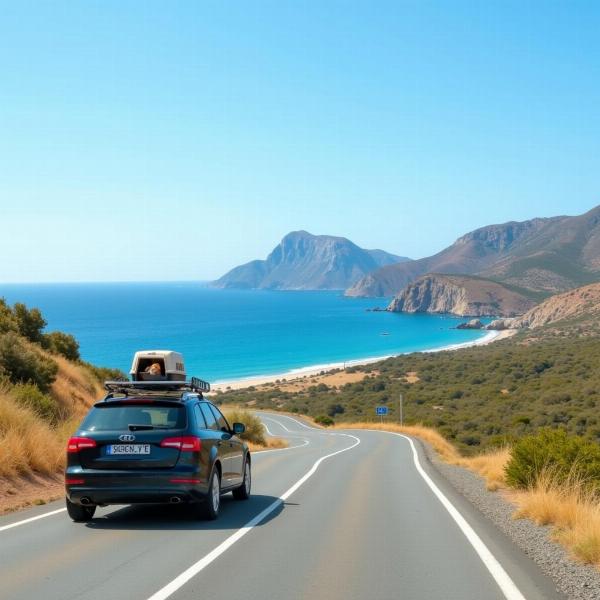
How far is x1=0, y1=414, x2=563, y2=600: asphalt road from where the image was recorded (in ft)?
21.0

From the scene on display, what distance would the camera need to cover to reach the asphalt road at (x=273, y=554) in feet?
21.0

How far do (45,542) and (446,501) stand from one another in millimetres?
6797

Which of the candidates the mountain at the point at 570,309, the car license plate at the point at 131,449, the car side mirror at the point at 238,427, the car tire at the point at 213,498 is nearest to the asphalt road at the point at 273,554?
the car tire at the point at 213,498

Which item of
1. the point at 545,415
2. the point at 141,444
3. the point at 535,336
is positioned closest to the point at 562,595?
the point at 141,444

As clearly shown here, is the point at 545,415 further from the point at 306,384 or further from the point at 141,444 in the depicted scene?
the point at 306,384

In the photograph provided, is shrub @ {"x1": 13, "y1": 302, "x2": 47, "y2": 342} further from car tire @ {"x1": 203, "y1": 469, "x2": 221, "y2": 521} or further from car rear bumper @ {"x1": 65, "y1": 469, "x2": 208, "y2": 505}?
car rear bumper @ {"x1": 65, "y1": 469, "x2": 208, "y2": 505}

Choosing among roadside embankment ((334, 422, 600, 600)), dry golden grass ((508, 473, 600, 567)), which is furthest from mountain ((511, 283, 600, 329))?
dry golden grass ((508, 473, 600, 567))

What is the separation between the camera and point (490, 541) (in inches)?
347

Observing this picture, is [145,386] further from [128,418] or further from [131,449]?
[131,449]

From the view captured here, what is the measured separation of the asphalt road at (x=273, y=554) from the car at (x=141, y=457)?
1.35 feet

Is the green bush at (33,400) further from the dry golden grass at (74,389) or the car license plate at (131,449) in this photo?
the car license plate at (131,449)

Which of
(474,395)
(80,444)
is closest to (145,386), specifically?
(80,444)

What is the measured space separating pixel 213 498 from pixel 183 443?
Answer: 1.03 m

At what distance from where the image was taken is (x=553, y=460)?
13031 mm
